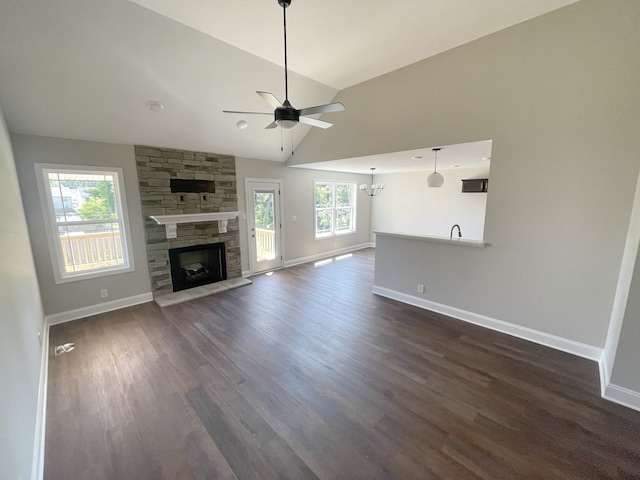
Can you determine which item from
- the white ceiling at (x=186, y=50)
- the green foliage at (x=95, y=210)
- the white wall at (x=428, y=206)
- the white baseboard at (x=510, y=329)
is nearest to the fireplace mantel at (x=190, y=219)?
the green foliage at (x=95, y=210)

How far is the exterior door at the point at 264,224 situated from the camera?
18.5ft

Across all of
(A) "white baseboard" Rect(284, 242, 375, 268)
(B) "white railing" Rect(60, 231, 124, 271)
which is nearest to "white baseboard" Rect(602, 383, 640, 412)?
(A) "white baseboard" Rect(284, 242, 375, 268)

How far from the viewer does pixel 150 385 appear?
7.90 feet

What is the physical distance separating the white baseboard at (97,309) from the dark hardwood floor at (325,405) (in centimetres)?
24

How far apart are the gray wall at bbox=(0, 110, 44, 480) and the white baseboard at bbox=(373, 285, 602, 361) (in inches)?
161

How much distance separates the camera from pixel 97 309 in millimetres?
3918

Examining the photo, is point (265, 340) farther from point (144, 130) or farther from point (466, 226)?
point (466, 226)

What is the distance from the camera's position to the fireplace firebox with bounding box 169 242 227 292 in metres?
4.70

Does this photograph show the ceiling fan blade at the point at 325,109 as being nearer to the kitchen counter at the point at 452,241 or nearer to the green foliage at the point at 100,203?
the kitchen counter at the point at 452,241

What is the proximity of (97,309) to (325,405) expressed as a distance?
153 inches

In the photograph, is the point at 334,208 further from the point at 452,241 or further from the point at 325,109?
the point at 325,109

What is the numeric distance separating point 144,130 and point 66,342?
2.98 m

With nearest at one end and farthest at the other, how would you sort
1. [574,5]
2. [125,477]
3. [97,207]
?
[125,477] → [574,5] → [97,207]

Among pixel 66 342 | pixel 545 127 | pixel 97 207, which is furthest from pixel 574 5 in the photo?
pixel 66 342
